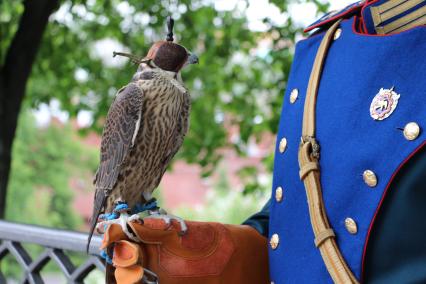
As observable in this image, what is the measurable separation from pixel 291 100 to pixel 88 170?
14322 millimetres

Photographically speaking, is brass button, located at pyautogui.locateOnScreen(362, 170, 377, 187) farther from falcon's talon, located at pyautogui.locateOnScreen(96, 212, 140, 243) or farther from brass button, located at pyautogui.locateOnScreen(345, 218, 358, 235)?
falcon's talon, located at pyautogui.locateOnScreen(96, 212, 140, 243)

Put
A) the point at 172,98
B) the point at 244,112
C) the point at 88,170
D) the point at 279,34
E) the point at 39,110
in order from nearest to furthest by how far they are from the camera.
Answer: the point at 172,98
the point at 279,34
the point at 244,112
the point at 39,110
the point at 88,170

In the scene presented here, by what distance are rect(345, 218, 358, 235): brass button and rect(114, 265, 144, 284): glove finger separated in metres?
0.41

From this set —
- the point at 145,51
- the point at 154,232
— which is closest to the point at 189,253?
the point at 154,232

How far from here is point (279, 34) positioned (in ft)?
16.2

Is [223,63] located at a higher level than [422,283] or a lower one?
higher

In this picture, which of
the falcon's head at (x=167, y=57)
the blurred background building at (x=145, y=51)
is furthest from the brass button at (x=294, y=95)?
the blurred background building at (x=145, y=51)

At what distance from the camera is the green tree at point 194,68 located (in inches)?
207

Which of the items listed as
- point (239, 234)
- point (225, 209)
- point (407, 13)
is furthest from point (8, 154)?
point (225, 209)

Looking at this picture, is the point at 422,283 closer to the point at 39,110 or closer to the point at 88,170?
the point at 39,110

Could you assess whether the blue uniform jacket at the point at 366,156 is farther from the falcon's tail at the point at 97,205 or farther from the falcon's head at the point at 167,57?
the falcon's tail at the point at 97,205

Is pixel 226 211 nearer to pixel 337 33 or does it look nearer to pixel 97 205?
pixel 97 205

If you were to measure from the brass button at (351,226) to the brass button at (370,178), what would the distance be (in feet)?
0.25

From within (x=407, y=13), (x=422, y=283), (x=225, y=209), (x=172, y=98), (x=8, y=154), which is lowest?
(x=225, y=209)
